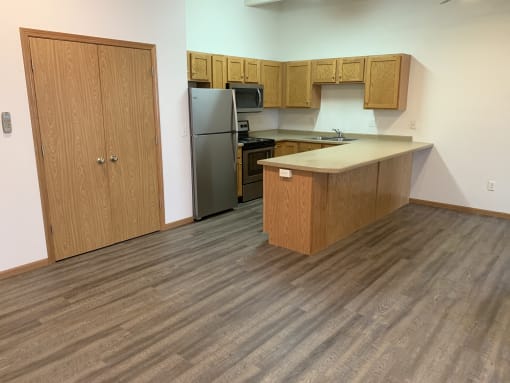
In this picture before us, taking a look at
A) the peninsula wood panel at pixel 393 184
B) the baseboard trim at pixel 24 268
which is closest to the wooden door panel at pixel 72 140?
the baseboard trim at pixel 24 268

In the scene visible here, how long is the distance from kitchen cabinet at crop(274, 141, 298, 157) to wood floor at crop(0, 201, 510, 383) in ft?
8.13

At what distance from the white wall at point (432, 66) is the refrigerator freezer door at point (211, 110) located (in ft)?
3.91

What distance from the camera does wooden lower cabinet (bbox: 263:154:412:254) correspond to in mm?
3744

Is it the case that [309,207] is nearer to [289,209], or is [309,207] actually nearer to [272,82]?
[289,209]

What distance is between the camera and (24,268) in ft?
11.3

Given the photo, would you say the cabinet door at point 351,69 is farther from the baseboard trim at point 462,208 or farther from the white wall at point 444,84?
the baseboard trim at point 462,208

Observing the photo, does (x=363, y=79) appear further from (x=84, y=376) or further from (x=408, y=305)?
(x=84, y=376)

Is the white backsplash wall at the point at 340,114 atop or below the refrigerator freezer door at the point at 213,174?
atop

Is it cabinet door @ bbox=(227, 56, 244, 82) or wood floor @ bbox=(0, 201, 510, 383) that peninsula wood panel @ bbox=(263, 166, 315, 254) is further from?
cabinet door @ bbox=(227, 56, 244, 82)

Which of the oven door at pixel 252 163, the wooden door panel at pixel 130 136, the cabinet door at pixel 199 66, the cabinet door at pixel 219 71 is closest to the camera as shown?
the wooden door panel at pixel 130 136

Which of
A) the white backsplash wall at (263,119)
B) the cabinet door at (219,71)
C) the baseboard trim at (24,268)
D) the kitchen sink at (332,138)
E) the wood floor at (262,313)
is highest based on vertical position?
the cabinet door at (219,71)

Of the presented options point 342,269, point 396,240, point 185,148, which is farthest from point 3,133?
point 396,240

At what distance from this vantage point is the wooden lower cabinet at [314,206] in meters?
3.74

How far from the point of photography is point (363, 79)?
18.7 ft
